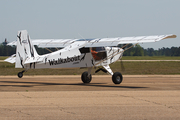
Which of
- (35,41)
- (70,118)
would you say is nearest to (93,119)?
(70,118)

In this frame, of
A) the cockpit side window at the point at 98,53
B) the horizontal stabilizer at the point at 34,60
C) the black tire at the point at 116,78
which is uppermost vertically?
the cockpit side window at the point at 98,53

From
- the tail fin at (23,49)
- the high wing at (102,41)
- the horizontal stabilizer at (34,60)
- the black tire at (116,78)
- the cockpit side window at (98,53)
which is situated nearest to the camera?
the horizontal stabilizer at (34,60)

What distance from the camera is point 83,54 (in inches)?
723

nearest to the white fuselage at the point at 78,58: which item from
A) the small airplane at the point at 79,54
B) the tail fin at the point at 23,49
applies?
the small airplane at the point at 79,54

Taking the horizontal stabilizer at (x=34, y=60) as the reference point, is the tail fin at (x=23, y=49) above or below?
above

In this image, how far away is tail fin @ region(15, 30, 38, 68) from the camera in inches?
686

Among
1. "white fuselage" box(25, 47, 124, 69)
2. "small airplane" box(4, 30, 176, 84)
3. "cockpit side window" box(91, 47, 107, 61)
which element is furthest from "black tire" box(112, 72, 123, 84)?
"cockpit side window" box(91, 47, 107, 61)

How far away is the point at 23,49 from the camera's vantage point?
17.7m

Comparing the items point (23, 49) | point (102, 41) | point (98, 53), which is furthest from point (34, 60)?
point (102, 41)

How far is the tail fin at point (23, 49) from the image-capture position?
17422 mm

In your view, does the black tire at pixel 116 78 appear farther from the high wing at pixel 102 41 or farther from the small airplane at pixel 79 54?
the high wing at pixel 102 41

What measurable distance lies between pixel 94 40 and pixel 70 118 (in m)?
11.5

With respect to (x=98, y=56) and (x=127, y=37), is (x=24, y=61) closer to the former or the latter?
(x=98, y=56)

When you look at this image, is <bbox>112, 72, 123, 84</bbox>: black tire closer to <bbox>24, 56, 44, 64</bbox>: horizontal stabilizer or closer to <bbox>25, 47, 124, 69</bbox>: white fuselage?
<bbox>25, 47, 124, 69</bbox>: white fuselage
